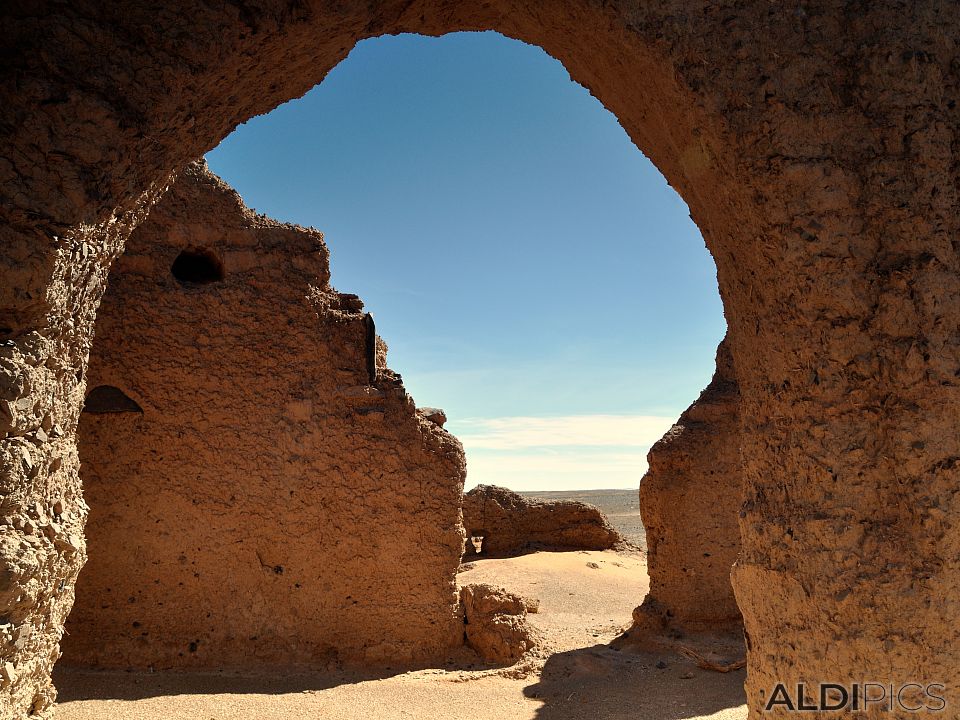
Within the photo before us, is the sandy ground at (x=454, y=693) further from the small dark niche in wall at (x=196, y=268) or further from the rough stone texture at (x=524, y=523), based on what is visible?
the rough stone texture at (x=524, y=523)

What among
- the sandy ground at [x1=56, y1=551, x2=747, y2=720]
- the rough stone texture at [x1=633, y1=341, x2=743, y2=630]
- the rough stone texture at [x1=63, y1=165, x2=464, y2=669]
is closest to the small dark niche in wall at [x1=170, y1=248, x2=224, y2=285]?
the rough stone texture at [x1=63, y1=165, x2=464, y2=669]

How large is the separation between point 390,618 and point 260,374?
8.46ft

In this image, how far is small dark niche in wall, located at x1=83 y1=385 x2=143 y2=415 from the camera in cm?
556

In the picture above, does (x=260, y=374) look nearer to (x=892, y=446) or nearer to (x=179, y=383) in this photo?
(x=179, y=383)

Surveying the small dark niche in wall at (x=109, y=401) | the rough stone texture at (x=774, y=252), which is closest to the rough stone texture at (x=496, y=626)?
the small dark niche in wall at (x=109, y=401)

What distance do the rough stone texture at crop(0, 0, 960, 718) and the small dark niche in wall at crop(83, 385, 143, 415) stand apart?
3.45 meters

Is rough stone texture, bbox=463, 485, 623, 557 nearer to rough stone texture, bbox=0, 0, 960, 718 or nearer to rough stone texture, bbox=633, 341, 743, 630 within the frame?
rough stone texture, bbox=633, 341, 743, 630

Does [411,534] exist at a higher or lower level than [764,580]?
lower

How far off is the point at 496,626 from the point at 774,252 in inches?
192

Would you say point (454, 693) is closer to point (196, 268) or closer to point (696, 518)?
point (696, 518)

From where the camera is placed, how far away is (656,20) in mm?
2473

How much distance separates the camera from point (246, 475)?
568 cm

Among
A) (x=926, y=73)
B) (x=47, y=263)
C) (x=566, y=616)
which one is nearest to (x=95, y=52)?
(x=47, y=263)

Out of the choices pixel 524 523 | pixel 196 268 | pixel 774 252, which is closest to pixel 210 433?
pixel 196 268
